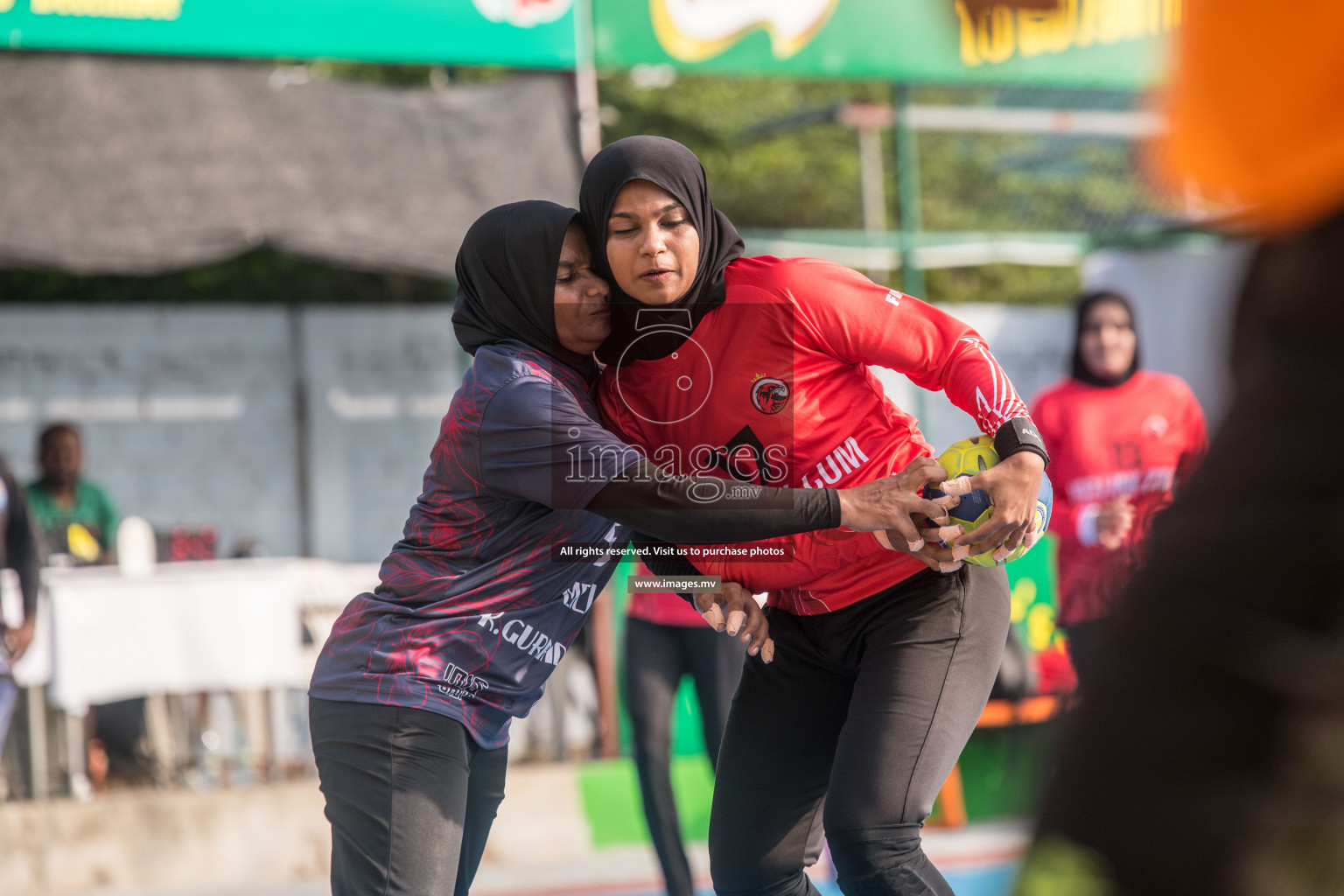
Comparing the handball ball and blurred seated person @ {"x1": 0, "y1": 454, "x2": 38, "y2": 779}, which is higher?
the handball ball

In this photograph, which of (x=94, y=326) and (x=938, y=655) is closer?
(x=938, y=655)

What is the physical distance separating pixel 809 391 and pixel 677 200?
50 centimetres

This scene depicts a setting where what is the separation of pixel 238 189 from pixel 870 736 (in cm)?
538

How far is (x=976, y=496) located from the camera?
2.80 metres

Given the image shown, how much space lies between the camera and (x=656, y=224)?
2986 mm

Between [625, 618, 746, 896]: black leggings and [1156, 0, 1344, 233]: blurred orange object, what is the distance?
12.8 ft

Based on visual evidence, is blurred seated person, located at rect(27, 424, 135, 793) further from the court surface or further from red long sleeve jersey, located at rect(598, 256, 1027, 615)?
red long sleeve jersey, located at rect(598, 256, 1027, 615)

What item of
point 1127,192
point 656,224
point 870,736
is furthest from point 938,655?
point 1127,192

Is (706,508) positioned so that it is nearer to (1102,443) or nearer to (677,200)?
(677,200)

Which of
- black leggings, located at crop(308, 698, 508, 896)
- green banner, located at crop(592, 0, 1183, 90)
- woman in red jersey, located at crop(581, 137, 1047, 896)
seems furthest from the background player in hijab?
green banner, located at crop(592, 0, 1183, 90)

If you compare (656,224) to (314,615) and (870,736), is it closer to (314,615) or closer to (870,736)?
(870,736)

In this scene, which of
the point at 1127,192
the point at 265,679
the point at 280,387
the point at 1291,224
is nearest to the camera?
the point at 1291,224

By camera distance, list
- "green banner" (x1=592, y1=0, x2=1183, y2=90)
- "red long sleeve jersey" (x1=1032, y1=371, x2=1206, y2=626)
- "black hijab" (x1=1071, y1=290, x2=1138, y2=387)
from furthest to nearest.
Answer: "green banner" (x1=592, y1=0, x2=1183, y2=90) → "black hijab" (x1=1071, y1=290, x2=1138, y2=387) → "red long sleeve jersey" (x1=1032, y1=371, x2=1206, y2=626)

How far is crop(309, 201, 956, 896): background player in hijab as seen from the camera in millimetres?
2775
